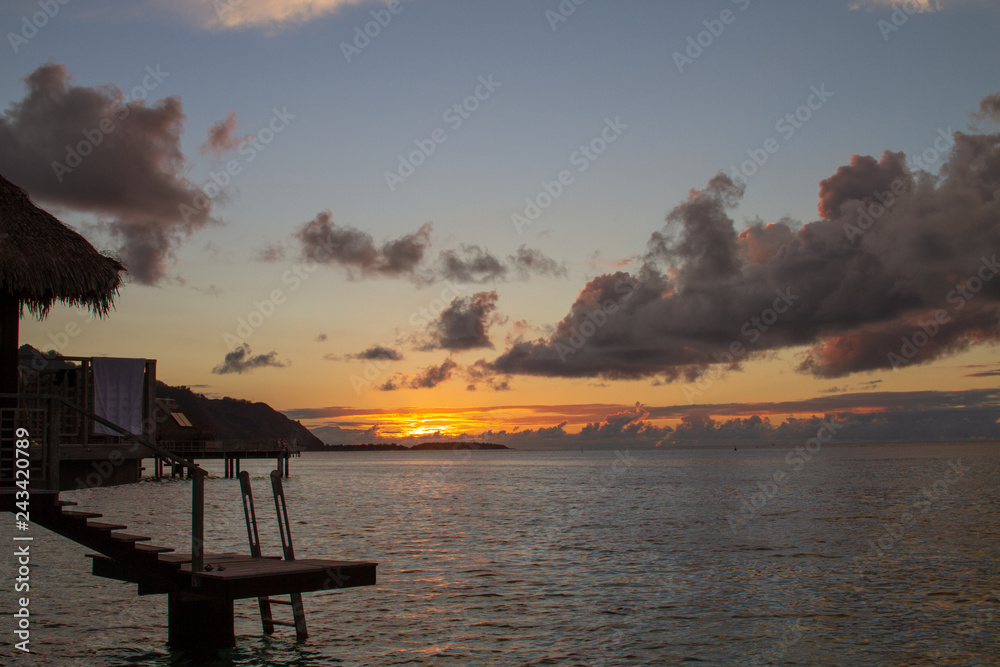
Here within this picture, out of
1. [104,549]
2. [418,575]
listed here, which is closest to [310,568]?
[104,549]

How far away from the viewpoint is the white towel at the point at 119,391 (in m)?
16.0

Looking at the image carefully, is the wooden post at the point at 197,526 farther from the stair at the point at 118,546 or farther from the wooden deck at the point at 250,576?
the stair at the point at 118,546

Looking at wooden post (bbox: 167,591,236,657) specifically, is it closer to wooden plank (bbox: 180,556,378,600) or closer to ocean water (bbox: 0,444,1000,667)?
ocean water (bbox: 0,444,1000,667)

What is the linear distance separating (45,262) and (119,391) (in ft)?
9.58

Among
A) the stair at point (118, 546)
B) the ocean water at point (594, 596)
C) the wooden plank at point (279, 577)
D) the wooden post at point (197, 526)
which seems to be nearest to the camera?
the wooden post at point (197, 526)

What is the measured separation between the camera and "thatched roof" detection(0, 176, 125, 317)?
14.3m

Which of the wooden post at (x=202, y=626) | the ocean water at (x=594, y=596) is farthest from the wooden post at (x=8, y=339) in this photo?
the ocean water at (x=594, y=596)

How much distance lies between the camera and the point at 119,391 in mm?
16219

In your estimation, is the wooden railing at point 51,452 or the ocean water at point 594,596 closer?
the wooden railing at point 51,452

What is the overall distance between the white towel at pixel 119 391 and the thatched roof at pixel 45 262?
1.07m

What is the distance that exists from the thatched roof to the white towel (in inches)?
42.2

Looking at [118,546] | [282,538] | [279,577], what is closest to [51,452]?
[118,546]

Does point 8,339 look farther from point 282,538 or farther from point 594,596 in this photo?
point 594,596

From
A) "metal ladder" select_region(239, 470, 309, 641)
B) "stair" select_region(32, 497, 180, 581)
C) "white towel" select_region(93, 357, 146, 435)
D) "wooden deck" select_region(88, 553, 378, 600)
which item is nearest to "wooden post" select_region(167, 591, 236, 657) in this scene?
"wooden deck" select_region(88, 553, 378, 600)
